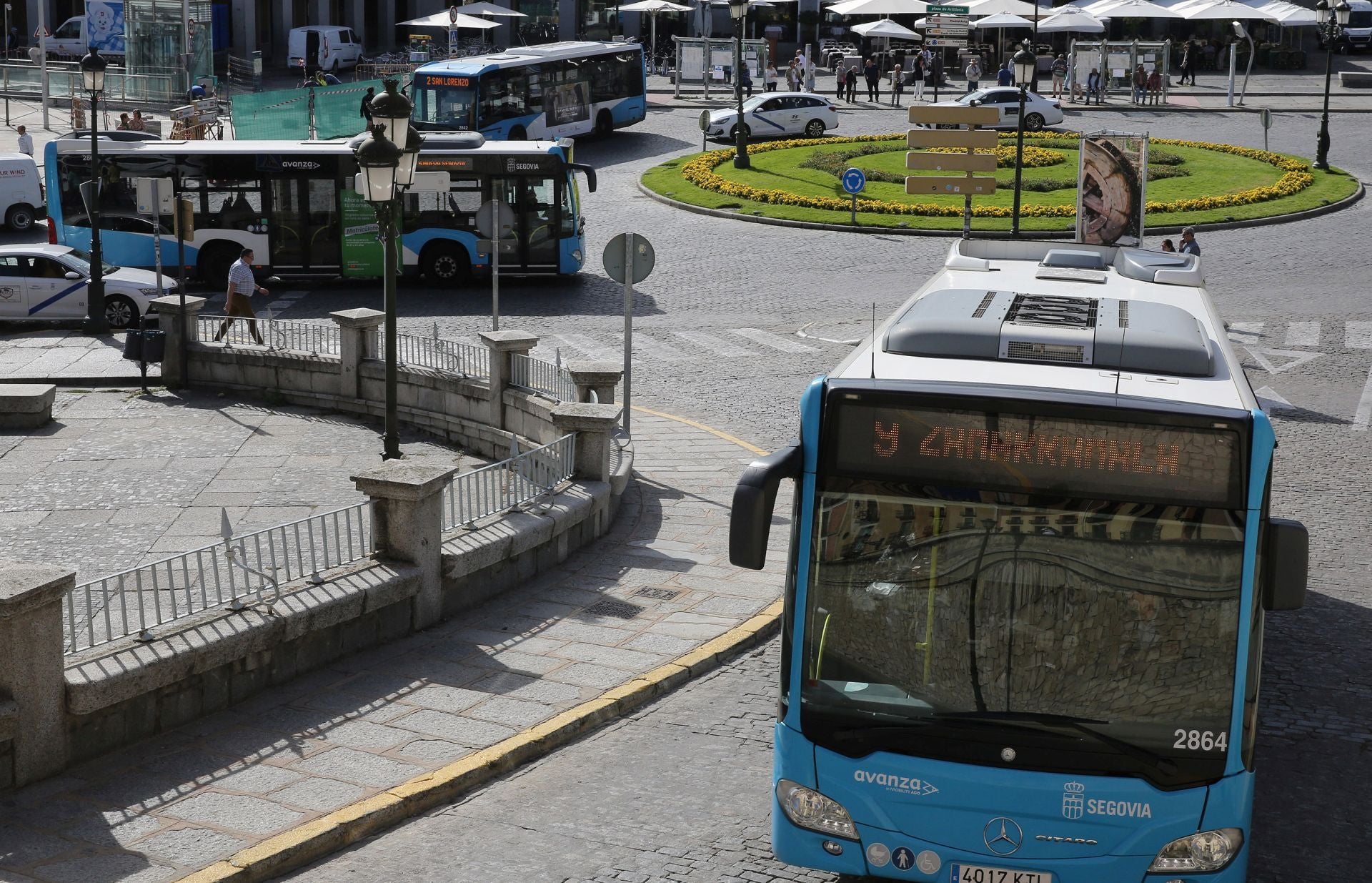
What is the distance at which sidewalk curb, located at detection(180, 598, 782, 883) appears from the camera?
7.71 metres

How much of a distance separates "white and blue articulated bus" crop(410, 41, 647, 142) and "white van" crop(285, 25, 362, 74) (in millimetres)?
19294

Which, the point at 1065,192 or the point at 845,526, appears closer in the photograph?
the point at 845,526

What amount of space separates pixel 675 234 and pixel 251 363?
12865mm

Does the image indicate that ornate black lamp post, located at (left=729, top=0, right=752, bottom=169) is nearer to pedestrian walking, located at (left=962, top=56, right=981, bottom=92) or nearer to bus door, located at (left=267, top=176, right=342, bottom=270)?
bus door, located at (left=267, top=176, right=342, bottom=270)

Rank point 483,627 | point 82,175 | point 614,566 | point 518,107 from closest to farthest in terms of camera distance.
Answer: point 483,627, point 614,566, point 82,175, point 518,107

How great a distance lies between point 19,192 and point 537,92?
42.7 ft

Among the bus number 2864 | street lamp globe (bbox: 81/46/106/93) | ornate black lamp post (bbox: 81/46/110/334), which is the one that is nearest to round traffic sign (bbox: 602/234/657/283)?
the bus number 2864

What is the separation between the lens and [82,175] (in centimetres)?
2878

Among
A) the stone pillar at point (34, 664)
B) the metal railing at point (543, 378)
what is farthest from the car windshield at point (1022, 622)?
the metal railing at point (543, 378)

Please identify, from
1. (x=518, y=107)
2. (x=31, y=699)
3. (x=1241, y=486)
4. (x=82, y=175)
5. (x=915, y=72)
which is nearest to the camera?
(x=1241, y=486)

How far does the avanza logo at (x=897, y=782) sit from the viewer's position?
22.1 feet

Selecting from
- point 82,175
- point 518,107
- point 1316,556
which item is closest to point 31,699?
point 1316,556

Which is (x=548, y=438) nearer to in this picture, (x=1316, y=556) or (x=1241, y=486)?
(x=1316, y=556)

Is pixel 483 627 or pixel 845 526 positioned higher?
pixel 845 526
